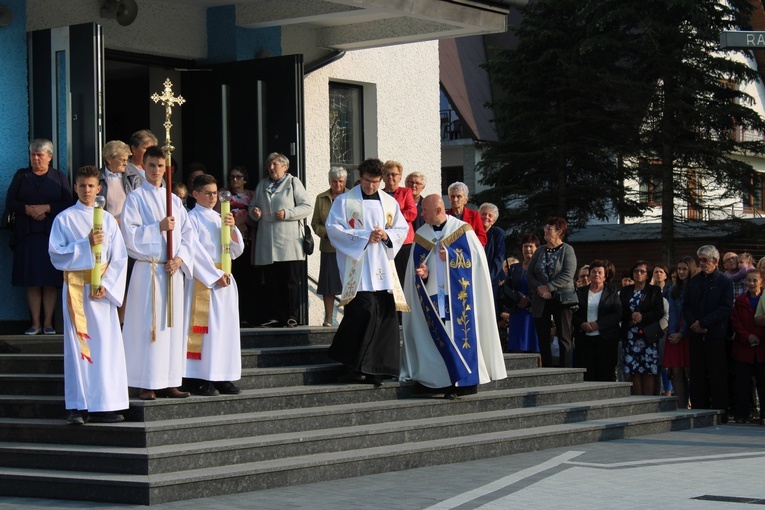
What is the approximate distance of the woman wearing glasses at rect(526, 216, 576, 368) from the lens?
→ 45.1ft

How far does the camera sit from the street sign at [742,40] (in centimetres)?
998

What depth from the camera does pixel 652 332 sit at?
46.7 ft

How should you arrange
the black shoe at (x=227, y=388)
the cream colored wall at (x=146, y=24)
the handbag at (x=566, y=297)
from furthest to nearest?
the handbag at (x=566, y=297) → the cream colored wall at (x=146, y=24) → the black shoe at (x=227, y=388)

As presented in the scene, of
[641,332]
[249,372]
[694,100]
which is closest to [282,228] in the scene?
[249,372]

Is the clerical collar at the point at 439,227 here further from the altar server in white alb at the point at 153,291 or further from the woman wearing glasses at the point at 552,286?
the altar server in white alb at the point at 153,291

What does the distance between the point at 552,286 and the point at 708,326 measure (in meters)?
1.74

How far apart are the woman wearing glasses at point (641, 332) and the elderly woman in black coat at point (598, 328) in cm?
18

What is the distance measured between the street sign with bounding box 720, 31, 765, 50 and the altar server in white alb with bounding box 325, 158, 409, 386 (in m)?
3.23

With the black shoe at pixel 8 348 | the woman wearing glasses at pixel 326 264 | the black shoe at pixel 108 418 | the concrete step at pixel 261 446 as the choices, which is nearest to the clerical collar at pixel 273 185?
the woman wearing glasses at pixel 326 264

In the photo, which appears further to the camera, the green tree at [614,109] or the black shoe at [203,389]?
the green tree at [614,109]

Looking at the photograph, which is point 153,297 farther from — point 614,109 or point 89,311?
point 614,109

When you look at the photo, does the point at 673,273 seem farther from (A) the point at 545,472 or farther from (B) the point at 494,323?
(A) the point at 545,472

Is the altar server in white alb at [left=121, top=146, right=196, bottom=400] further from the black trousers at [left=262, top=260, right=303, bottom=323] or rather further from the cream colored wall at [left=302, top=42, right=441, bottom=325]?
the cream colored wall at [left=302, top=42, right=441, bottom=325]

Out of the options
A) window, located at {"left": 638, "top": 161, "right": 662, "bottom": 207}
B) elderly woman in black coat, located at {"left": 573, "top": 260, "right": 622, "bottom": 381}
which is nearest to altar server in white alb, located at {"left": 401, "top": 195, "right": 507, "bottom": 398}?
elderly woman in black coat, located at {"left": 573, "top": 260, "right": 622, "bottom": 381}
